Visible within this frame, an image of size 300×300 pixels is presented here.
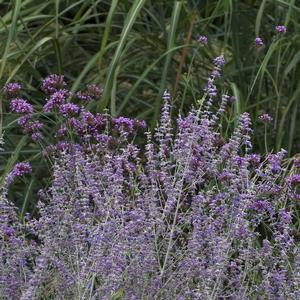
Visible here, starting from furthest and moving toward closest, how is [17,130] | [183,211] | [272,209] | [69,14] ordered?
[69,14] < [17,130] < [183,211] < [272,209]

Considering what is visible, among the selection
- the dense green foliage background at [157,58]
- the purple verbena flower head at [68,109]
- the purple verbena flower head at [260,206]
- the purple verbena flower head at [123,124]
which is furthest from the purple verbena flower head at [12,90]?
A: the purple verbena flower head at [260,206]

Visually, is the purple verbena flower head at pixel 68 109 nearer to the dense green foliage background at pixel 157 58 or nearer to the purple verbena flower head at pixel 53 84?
the purple verbena flower head at pixel 53 84

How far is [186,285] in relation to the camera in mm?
2641

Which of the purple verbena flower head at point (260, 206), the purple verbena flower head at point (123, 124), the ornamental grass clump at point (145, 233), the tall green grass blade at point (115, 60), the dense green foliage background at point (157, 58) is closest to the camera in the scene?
the ornamental grass clump at point (145, 233)

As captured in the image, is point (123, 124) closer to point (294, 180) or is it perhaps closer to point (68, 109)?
point (68, 109)

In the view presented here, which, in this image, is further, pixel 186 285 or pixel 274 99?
pixel 274 99

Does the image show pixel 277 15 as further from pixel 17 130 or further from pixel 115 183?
pixel 115 183

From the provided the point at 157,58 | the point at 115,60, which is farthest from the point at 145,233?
the point at 157,58

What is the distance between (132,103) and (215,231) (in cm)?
157

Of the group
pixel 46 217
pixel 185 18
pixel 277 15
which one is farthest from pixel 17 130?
pixel 46 217

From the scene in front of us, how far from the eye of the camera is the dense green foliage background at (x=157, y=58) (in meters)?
3.81

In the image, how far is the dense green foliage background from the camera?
3.81 meters

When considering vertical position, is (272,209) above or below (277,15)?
below

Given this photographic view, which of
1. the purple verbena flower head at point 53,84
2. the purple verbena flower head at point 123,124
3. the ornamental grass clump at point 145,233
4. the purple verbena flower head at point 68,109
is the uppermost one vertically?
the purple verbena flower head at point 53,84
